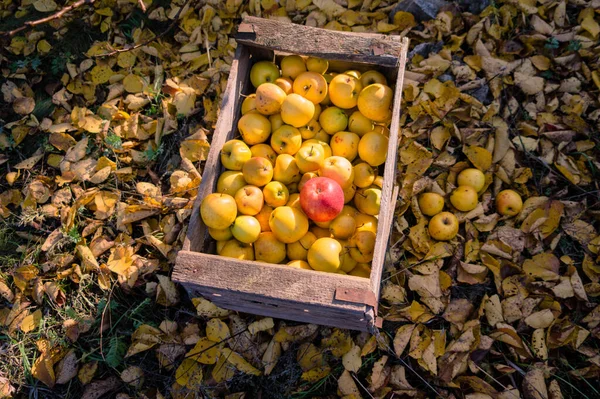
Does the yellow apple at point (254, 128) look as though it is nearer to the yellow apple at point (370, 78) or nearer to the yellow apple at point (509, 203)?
the yellow apple at point (370, 78)

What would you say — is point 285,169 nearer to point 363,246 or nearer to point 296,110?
point 296,110

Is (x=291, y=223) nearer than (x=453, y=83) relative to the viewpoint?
Yes

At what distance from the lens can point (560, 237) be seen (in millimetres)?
2926

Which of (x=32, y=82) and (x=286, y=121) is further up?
(x=286, y=121)

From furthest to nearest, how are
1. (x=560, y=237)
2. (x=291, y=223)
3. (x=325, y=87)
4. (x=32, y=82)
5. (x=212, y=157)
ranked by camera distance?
(x=32, y=82) → (x=560, y=237) → (x=325, y=87) → (x=212, y=157) → (x=291, y=223)

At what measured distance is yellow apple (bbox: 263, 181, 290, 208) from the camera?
2.45 m

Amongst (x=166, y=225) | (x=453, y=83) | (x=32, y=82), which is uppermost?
(x=453, y=83)

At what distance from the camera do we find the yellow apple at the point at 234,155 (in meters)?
2.51

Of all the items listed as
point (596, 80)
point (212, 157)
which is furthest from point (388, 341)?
point (596, 80)

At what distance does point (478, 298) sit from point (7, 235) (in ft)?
11.4

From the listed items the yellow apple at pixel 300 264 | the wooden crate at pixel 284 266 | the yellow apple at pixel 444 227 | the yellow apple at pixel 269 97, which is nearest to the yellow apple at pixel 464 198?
the yellow apple at pixel 444 227

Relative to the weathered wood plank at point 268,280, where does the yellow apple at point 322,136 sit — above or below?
above

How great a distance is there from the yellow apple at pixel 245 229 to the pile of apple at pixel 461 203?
4.19 feet

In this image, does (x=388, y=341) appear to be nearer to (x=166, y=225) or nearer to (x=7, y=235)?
(x=166, y=225)
